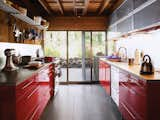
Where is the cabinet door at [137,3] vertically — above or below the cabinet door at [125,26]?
above

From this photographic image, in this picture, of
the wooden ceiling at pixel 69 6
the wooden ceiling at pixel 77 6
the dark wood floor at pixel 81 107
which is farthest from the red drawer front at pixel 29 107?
the wooden ceiling at pixel 77 6

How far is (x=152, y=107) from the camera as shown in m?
2.43

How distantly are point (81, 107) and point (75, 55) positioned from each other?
3335mm

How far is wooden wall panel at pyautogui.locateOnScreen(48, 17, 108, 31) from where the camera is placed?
7332mm

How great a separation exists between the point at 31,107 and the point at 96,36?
500 cm

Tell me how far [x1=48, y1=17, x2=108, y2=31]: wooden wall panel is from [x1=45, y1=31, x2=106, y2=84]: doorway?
0.21 m

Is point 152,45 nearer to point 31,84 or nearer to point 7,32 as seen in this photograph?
point 31,84

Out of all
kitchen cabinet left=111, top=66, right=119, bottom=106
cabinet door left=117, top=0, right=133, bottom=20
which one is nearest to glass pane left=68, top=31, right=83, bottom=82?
cabinet door left=117, top=0, right=133, bottom=20

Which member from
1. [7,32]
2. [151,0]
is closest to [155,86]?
[151,0]

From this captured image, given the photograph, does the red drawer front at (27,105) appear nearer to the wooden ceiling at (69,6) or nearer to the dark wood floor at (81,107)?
the dark wood floor at (81,107)

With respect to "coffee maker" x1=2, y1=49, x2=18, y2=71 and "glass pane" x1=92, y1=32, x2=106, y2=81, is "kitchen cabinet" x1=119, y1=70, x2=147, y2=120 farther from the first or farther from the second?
"glass pane" x1=92, y1=32, x2=106, y2=81

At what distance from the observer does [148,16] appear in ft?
10.3

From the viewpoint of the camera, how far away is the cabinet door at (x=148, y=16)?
2.83 m

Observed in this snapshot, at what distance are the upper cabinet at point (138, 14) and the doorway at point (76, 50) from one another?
98.4 inches
